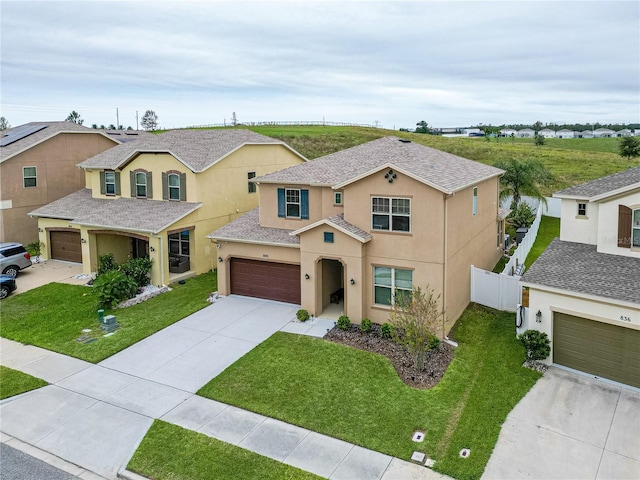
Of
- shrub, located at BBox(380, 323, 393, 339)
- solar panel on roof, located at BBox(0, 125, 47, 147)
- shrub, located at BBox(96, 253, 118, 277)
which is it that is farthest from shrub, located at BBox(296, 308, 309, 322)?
solar panel on roof, located at BBox(0, 125, 47, 147)

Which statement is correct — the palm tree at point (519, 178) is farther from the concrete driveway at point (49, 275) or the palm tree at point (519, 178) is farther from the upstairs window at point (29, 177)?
the upstairs window at point (29, 177)

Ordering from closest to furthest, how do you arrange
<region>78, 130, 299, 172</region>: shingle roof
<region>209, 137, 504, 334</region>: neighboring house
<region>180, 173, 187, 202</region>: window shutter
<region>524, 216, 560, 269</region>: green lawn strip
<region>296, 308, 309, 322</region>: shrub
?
<region>209, 137, 504, 334</region>: neighboring house → <region>296, 308, 309, 322</region>: shrub → <region>180, 173, 187, 202</region>: window shutter → <region>78, 130, 299, 172</region>: shingle roof → <region>524, 216, 560, 269</region>: green lawn strip

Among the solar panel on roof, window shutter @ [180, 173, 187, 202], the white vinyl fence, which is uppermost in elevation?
the solar panel on roof

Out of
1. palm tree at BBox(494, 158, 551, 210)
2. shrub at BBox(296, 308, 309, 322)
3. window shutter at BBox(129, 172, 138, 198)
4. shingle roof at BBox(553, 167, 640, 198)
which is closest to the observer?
shingle roof at BBox(553, 167, 640, 198)

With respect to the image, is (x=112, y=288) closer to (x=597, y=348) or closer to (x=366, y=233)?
(x=366, y=233)

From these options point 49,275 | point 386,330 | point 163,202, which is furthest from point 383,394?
point 49,275

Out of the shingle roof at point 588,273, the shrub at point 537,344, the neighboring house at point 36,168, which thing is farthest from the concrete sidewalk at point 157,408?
the neighboring house at point 36,168

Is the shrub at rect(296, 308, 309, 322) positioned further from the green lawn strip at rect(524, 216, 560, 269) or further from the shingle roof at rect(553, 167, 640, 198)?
the green lawn strip at rect(524, 216, 560, 269)
